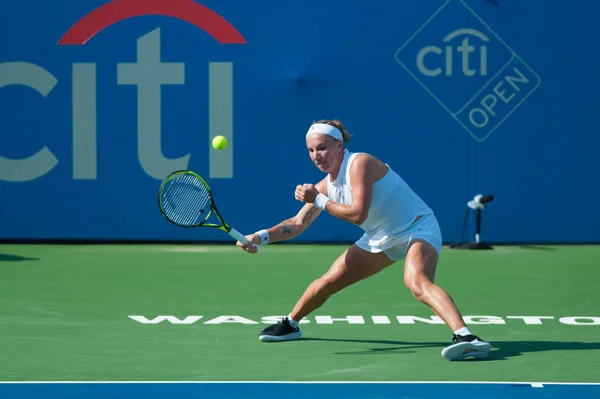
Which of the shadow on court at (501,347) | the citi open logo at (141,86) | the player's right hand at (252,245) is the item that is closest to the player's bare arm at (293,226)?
the player's right hand at (252,245)

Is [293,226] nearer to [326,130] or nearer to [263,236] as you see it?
[263,236]

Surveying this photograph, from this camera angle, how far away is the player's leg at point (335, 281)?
7.28 metres

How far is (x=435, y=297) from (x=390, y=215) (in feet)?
2.11

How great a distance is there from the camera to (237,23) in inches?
534

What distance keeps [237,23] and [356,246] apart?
668 cm

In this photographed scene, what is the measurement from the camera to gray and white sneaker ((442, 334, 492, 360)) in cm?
651

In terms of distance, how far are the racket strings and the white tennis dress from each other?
889 millimetres

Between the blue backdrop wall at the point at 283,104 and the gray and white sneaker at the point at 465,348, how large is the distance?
7028mm

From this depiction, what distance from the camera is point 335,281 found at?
7.32 m
